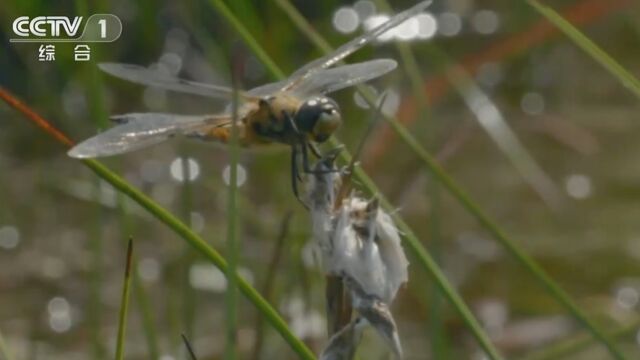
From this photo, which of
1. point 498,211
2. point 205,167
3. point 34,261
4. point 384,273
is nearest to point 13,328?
point 34,261

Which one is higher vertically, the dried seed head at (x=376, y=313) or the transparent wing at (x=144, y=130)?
the transparent wing at (x=144, y=130)

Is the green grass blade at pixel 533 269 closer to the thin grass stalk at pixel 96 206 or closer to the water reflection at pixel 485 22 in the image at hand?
the thin grass stalk at pixel 96 206

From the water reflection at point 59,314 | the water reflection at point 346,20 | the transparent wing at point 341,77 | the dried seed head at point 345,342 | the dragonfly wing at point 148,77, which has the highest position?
the water reflection at point 346,20

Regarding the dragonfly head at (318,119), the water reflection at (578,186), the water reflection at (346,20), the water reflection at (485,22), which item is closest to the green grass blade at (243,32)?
the dragonfly head at (318,119)

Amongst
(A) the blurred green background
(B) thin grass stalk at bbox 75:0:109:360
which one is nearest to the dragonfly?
(B) thin grass stalk at bbox 75:0:109:360

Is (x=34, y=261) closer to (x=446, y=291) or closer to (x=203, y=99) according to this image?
(x=203, y=99)

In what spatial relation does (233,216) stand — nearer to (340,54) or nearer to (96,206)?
(340,54)

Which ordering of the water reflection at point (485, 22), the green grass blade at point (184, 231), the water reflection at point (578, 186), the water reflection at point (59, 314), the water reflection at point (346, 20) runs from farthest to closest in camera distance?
the water reflection at point (485, 22) < the water reflection at point (346, 20) < the water reflection at point (578, 186) < the water reflection at point (59, 314) < the green grass blade at point (184, 231)
